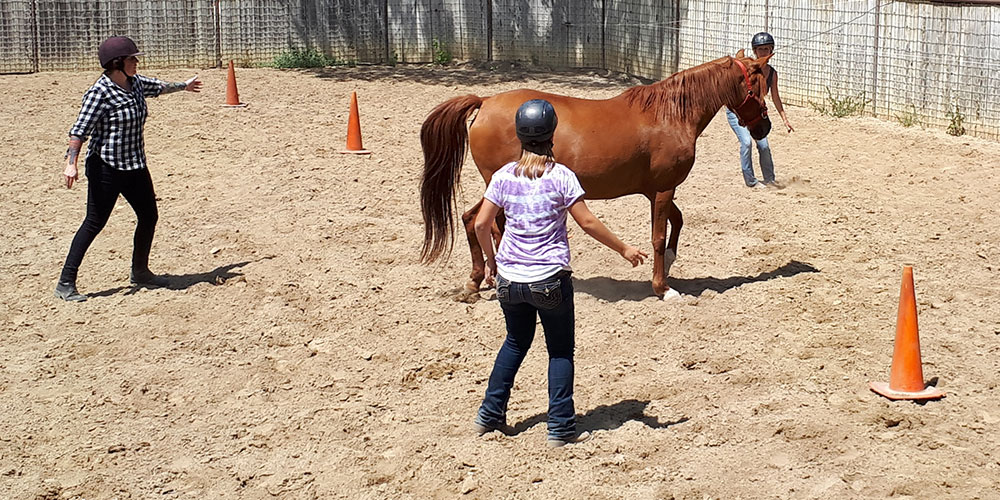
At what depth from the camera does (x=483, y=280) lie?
8062 millimetres

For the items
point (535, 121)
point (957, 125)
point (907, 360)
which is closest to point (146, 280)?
point (535, 121)

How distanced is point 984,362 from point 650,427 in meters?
2.19

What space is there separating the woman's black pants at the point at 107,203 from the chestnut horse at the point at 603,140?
211 cm

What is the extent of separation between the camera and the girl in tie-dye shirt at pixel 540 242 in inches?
205

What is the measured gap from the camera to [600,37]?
62.6 feet

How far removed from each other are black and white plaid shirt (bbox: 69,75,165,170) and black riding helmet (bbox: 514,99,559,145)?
368cm

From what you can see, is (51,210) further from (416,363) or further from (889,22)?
(889,22)

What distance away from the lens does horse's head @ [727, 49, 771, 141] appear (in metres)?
8.08

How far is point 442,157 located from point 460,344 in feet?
4.65

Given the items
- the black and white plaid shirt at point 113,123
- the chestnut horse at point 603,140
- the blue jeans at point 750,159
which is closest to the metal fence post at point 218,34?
the blue jeans at point 750,159

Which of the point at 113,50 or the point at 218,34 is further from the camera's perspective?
→ the point at 218,34

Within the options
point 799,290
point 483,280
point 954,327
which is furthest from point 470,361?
point 954,327

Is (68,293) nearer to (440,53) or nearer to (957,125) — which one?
(957,125)

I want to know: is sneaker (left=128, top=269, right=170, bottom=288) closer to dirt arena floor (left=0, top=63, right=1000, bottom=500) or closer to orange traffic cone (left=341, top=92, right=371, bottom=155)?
dirt arena floor (left=0, top=63, right=1000, bottom=500)
